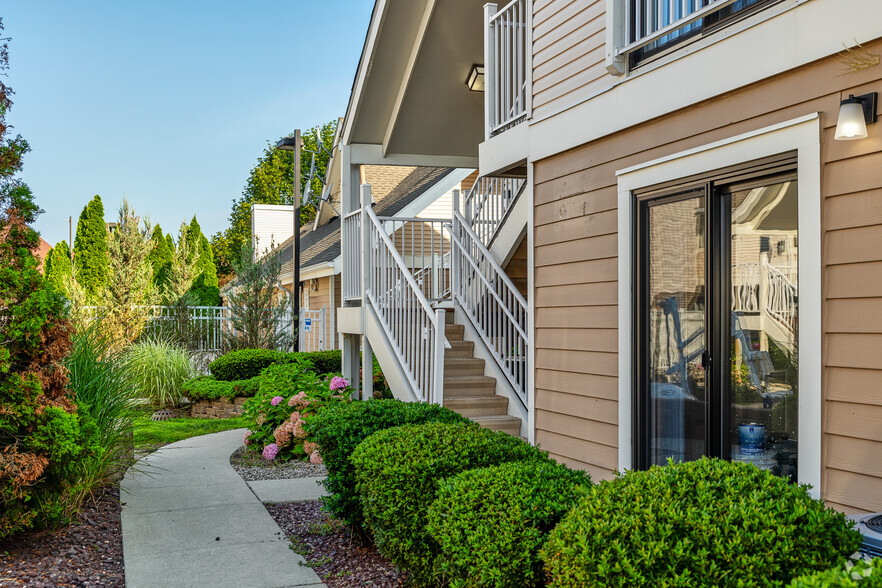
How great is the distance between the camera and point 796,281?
382 cm

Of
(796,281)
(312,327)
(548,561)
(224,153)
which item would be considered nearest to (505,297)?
(796,281)

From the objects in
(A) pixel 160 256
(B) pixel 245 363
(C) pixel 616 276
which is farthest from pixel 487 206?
(A) pixel 160 256

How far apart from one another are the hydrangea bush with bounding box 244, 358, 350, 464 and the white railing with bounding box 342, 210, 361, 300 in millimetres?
1441

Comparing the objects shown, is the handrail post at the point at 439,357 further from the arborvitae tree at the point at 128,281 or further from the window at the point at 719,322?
the arborvitae tree at the point at 128,281

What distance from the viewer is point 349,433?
4711mm

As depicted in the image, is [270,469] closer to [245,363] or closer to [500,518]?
[500,518]

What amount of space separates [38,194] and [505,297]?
466 cm

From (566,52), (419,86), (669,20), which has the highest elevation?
(419,86)

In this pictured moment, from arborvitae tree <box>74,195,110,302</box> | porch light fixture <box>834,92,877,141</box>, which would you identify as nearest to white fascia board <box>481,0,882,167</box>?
porch light fixture <box>834,92,877,141</box>

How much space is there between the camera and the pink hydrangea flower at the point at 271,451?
25.2 ft

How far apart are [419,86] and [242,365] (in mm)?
6199

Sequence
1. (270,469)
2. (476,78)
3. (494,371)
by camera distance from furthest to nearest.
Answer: (476,78), (494,371), (270,469)

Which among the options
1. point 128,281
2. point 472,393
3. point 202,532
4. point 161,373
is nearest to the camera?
point 202,532

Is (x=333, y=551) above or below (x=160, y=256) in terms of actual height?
below
